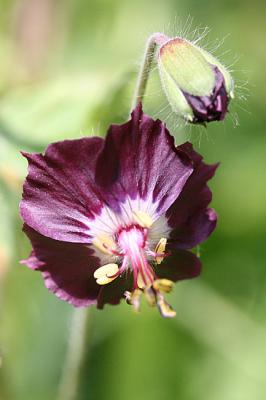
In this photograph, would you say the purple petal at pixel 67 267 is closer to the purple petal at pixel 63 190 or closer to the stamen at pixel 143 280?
the purple petal at pixel 63 190

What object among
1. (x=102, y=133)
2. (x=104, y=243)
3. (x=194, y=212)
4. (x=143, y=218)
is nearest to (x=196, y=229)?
(x=194, y=212)

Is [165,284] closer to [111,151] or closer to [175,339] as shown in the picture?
[111,151]

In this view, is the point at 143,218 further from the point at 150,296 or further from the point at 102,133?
the point at 102,133

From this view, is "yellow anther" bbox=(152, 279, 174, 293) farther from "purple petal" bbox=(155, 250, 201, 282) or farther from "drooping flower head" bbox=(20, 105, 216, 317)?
"purple petal" bbox=(155, 250, 201, 282)

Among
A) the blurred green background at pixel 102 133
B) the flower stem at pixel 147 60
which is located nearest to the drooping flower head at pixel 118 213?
the flower stem at pixel 147 60

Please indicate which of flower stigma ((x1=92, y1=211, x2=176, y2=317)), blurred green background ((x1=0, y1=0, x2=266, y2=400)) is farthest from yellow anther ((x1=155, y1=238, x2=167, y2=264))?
blurred green background ((x1=0, y1=0, x2=266, y2=400))

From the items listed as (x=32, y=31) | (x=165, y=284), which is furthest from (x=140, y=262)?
(x=32, y=31)
